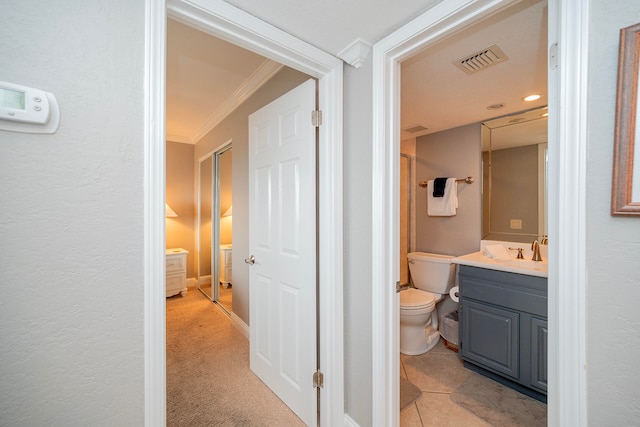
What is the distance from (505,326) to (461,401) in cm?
61

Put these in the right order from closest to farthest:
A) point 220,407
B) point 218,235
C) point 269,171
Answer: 1. point 220,407
2. point 269,171
3. point 218,235

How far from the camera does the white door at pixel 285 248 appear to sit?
154 centimetres

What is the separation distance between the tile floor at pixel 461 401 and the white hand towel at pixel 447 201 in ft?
4.90

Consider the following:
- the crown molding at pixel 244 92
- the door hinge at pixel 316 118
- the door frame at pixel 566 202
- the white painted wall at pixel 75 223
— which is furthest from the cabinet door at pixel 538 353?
the crown molding at pixel 244 92

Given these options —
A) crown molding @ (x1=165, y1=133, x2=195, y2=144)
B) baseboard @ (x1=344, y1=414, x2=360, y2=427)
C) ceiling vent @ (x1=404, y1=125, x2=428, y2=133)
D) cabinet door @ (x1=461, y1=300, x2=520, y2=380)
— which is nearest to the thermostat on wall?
baseboard @ (x1=344, y1=414, x2=360, y2=427)

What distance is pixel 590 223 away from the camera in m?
0.74

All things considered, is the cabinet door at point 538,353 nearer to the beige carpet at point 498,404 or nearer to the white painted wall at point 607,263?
the beige carpet at point 498,404

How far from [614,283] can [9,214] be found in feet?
5.50

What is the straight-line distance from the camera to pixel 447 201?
2.88m

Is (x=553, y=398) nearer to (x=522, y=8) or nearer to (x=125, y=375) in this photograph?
(x=125, y=375)

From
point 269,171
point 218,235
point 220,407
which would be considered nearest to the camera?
point 220,407

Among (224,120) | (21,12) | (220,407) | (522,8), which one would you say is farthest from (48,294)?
(224,120)

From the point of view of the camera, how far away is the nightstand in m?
3.84

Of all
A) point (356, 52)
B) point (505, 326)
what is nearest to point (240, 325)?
point (505, 326)
